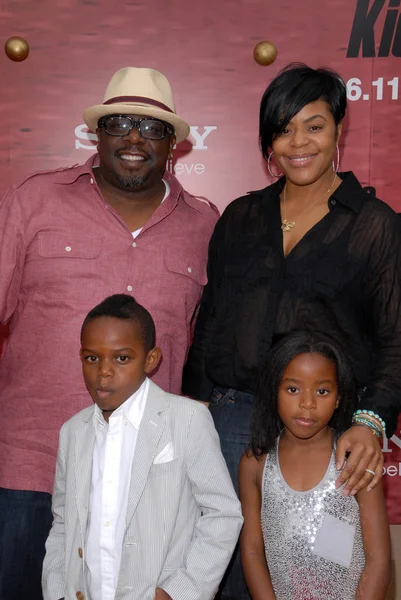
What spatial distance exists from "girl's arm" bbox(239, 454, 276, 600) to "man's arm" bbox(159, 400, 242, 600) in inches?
6.2

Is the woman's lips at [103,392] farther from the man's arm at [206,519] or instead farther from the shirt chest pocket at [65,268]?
the shirt chest pocket at [65,268]

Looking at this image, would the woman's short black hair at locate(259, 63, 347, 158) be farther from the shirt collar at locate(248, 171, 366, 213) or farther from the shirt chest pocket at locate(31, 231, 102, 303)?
the shirt chest pocket at locate(31, 231, 102, 303)

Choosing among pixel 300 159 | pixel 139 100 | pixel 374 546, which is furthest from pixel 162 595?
pixel 139 100

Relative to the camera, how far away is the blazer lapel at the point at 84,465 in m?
1.97

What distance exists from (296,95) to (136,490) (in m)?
1.21

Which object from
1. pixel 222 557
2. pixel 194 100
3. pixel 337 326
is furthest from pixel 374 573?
pixel 194 100

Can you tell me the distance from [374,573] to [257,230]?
1.06 m

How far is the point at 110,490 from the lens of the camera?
1968 mm

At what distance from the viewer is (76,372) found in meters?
2.41

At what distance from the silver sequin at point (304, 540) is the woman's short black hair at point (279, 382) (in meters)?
0.11

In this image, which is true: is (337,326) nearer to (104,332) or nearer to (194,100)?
(104,332)

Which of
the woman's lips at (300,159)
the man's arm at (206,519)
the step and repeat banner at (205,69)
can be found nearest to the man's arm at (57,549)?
the man's arm at (206,519)

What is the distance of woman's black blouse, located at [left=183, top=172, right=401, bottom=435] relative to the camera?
2043 mm

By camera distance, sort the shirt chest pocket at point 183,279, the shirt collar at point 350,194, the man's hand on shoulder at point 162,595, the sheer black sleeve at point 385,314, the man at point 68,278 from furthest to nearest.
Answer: the shirt chest pocket at point 183,279 → the man at point 68,278 → the shirt collar at point 350,194 → the sheer black sleeve at point 385,314 → the man's hand on shoulder at point 162,595
